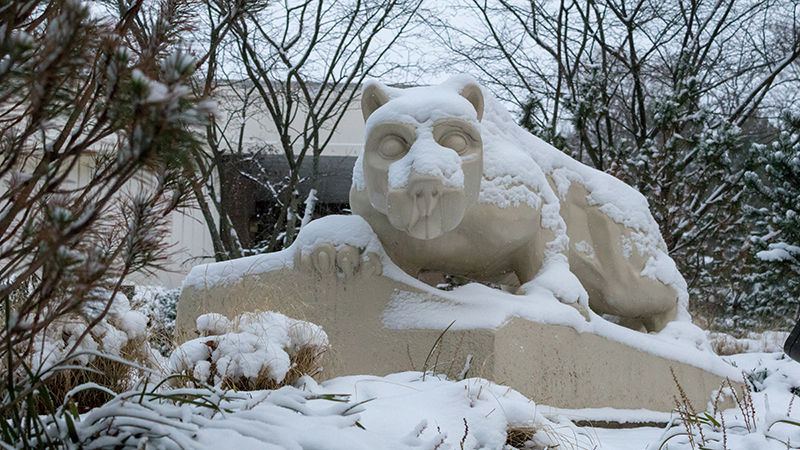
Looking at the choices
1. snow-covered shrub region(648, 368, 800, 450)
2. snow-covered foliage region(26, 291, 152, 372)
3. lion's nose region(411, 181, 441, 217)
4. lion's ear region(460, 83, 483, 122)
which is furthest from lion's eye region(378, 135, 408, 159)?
snow-covered shrub region(648, 368, 800, 450)

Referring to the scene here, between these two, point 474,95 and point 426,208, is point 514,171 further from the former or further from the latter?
point 426,208

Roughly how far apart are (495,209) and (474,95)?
559 mm

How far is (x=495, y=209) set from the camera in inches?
154

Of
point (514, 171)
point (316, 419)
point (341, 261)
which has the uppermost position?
point (514, 171)

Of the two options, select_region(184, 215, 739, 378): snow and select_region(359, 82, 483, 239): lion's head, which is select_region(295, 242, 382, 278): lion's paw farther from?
select_region(359, 82, 483, 239): lion's head

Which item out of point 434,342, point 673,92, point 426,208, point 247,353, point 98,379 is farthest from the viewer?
point 673,92

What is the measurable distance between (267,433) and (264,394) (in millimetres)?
411

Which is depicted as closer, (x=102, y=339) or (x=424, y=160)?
(x=102, y=339)

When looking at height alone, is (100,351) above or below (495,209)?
below

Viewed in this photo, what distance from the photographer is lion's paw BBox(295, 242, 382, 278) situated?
12.8 feet

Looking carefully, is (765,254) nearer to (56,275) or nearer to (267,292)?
(267,292)

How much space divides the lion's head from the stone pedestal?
1.61 ft

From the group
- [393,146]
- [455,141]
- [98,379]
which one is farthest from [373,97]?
[98,379]

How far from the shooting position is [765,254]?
37.7ft
